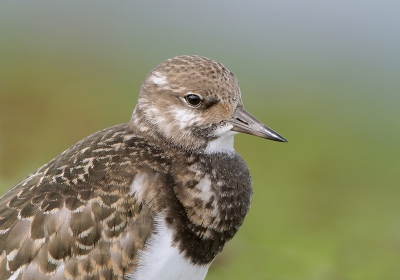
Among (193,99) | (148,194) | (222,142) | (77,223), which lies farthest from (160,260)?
(193,99)

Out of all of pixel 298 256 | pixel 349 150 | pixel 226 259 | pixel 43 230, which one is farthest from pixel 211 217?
pixel 349 150

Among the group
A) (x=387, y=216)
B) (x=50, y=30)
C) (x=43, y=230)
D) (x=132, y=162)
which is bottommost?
(x=50, y=30)

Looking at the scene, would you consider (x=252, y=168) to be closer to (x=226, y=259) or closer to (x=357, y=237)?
(x=357, y=237)

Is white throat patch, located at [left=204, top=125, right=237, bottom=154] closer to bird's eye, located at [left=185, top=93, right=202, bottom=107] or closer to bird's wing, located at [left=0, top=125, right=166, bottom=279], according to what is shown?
bird's eye, located at [left=185, top=93, right=202, bottom=107]

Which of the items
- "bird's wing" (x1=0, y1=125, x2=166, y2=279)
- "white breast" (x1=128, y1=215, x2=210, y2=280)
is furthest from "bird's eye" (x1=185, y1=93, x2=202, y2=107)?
"white breast" (x1=128, y1=215, x2=210, y2=280)

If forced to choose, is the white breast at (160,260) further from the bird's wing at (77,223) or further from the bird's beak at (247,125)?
the bird's beak at (247,125)

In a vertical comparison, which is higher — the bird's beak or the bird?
the bird's beak

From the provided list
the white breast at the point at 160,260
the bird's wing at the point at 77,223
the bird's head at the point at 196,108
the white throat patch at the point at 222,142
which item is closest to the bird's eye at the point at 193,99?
the bird's head at the point at 196,108
